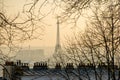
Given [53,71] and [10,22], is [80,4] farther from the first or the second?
[53,71]

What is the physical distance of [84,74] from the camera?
68.5 ft

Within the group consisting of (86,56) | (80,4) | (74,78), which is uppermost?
(80,4)

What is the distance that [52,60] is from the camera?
1200 inches

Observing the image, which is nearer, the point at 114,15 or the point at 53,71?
the point at 114,15

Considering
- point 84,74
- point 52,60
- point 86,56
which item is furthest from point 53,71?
point 86,56

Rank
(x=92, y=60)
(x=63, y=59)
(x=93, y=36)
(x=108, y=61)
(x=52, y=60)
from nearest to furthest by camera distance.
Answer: (x=108, y=61) < (x=93, y=36) < (x=92, y=60) < (x=63, y=59) < (x=52, y=60)

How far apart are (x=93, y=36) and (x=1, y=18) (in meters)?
7.79

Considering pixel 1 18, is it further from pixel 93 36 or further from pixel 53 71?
pixel 53 71

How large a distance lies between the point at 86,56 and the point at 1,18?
1015 centimetres

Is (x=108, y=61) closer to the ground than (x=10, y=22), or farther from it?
closer to the ground

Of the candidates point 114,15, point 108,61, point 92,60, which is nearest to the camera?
point 114,15

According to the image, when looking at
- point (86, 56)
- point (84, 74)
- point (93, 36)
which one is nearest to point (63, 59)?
point (84, 74)

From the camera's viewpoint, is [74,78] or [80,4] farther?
[74,78]

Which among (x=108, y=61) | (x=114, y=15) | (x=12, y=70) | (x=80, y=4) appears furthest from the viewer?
(x=12, y=70)
